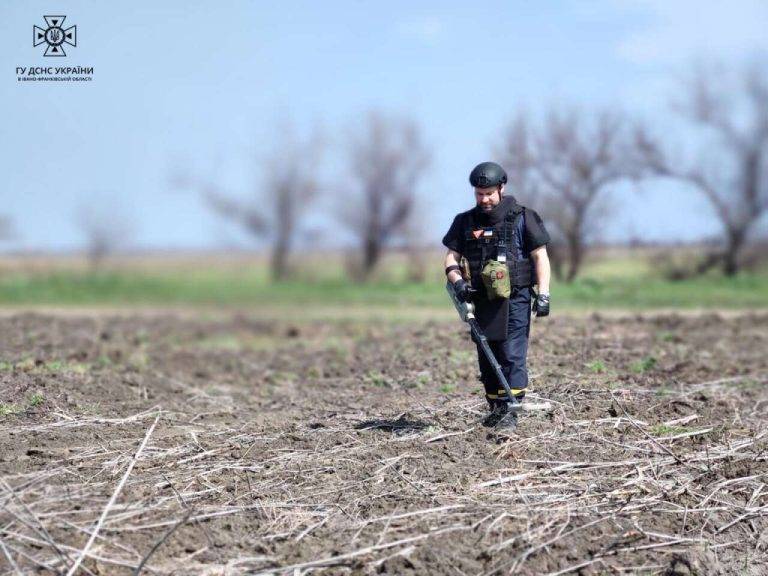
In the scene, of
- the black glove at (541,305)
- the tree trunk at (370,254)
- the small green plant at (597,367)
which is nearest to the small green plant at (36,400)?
the black glove at (541,305)

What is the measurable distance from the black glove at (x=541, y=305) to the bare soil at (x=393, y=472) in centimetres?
90

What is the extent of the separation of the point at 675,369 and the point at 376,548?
5862 mm

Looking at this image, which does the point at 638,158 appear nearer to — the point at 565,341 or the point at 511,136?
the point at 511,136

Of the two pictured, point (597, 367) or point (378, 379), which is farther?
point (378, 379)

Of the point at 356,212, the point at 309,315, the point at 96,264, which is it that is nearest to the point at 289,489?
the point at 309,315

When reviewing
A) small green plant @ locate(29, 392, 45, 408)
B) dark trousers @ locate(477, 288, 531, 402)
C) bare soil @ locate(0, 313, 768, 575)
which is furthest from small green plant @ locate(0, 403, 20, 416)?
dark trousers @ locate(477, 288, 531, 402)

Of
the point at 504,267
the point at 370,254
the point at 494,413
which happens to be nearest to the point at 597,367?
the point at 494,413

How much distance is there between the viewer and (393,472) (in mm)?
6727

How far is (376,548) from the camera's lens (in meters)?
5.65

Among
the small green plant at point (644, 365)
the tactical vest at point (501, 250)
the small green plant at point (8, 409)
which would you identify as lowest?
the small green plant at point (8, 409)

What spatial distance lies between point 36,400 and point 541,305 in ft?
13.9

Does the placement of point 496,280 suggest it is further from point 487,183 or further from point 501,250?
point 487,183

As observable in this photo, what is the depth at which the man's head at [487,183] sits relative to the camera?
7.31 meters

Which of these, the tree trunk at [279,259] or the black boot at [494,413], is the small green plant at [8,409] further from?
the tree trunk at [279,259]
